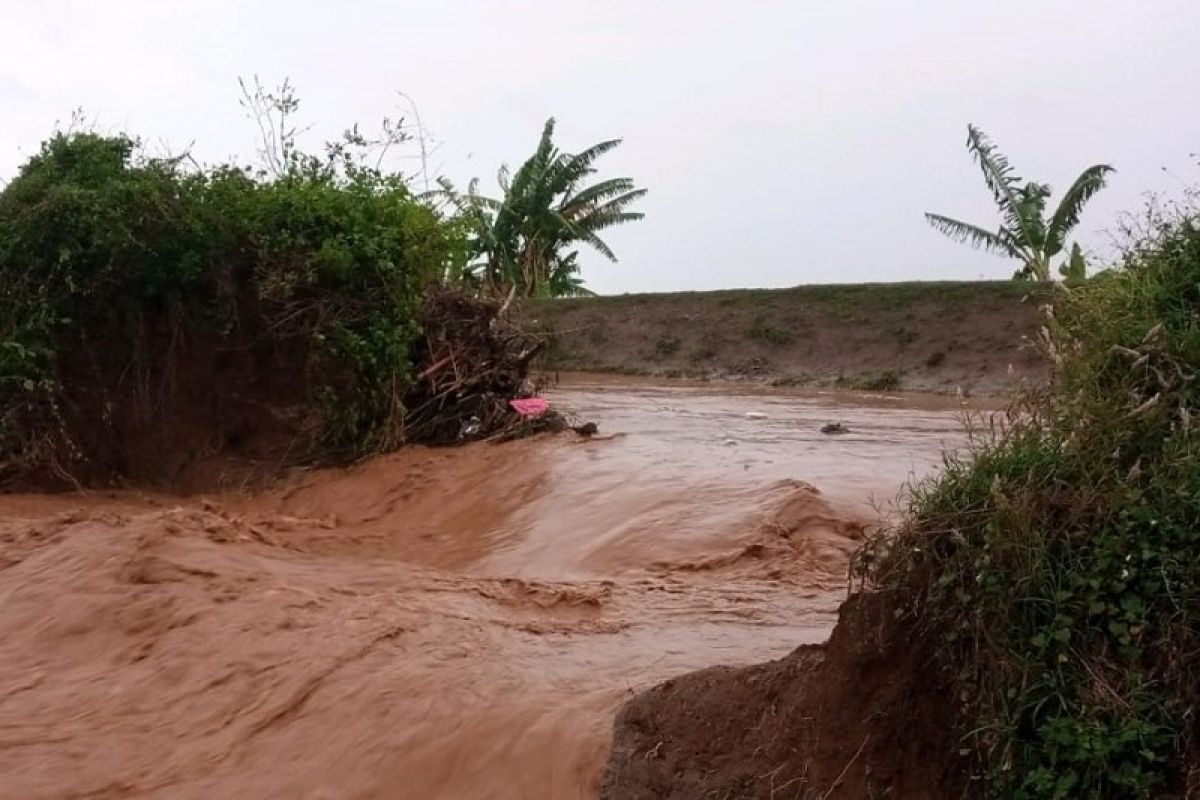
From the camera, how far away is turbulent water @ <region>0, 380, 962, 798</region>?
4883 millimetres

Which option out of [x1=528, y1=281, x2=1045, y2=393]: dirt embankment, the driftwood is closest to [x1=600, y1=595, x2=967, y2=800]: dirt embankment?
the driftwood

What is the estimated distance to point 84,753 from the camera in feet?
17.6

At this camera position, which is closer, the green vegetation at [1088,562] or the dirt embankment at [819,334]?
the green vegetation at [1088,562]

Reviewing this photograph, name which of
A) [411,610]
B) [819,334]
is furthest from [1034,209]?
Result: [411,610]

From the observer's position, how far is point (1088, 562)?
329 centimetres

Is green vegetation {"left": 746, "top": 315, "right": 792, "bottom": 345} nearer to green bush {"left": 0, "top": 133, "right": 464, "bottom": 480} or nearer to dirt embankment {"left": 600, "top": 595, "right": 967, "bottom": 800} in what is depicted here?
green bush {"left": 0, "top": 133, "right": 464, "bottom": 480}

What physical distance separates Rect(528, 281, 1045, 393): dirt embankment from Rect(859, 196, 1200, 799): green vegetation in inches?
665

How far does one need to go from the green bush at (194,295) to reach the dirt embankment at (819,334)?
8670 millimetres

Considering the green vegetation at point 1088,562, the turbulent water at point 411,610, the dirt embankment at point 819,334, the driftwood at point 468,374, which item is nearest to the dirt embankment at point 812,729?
the green vegetation at point 1088,562

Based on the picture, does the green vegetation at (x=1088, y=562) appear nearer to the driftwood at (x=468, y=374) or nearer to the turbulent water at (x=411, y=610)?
the turbulent water at (x=411, y=610)

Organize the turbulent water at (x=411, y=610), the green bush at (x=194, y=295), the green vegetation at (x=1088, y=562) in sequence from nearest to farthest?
the green vegetation at (x=1088, y=562)
the turbulent water at (x=411, y=610)
the green bush at (x=194, y=295)

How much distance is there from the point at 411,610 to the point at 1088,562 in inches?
157

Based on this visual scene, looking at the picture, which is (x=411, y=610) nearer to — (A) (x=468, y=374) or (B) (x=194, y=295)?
(A) (x=468, y=374)

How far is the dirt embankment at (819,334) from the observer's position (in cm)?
2261
